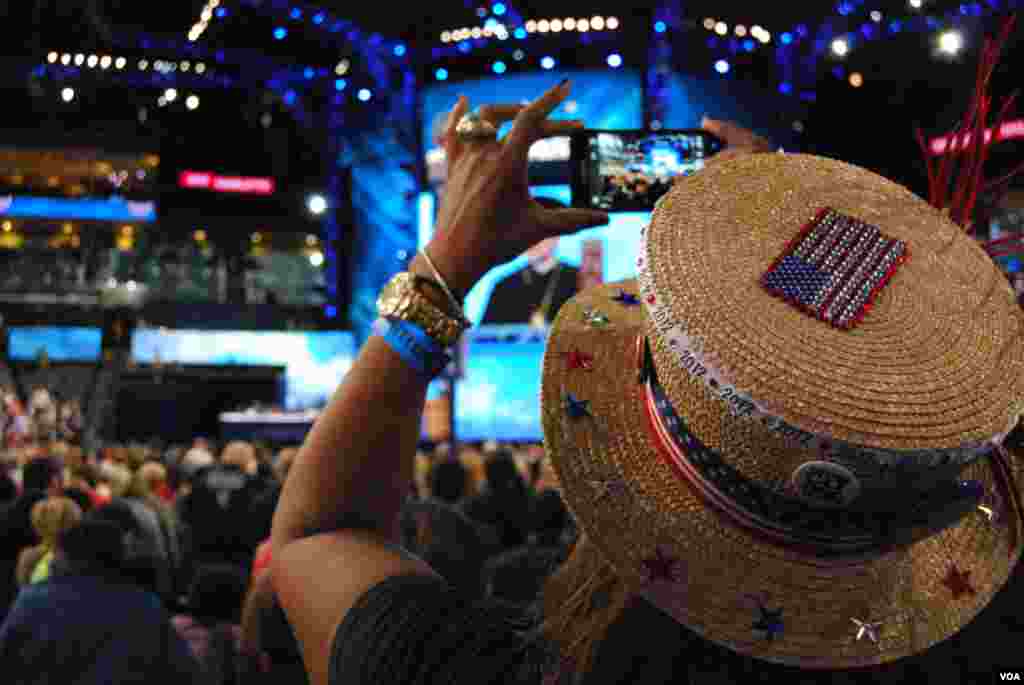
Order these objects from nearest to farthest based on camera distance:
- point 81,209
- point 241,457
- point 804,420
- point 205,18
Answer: point 804,420 < point 241,457 < point 205,18 < point 81,209

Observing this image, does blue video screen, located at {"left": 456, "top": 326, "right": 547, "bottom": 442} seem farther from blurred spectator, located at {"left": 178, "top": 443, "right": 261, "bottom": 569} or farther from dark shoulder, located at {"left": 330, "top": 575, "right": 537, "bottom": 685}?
dark shoulder, located at {"left": 330, "top": 575, "right": 537, "bottom": 685}

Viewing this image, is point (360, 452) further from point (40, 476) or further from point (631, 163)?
point (40, 476)

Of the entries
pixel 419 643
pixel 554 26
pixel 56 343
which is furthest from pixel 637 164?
pixel 56 343

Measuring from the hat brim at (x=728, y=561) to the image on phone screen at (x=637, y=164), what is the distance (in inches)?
17.9

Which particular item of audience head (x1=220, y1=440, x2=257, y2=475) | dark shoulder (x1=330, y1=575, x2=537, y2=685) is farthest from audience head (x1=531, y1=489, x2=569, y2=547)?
audience head (x1=220, y1=440, x2=257, y2=475)

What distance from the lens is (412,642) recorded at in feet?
3.09

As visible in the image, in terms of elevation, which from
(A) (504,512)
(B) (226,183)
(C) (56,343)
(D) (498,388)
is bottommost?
(D) (498,388)

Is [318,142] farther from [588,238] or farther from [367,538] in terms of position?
[367,538]

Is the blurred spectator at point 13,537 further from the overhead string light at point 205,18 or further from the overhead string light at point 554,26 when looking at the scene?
the overhead string light at point 554,26

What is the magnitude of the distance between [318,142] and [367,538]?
845 inches

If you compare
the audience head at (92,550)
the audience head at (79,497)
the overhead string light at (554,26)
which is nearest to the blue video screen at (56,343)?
the overhead string light at (554,26)

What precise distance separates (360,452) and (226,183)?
79.8 ft

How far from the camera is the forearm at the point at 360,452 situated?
106 centimetres

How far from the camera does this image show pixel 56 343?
2144 cm
